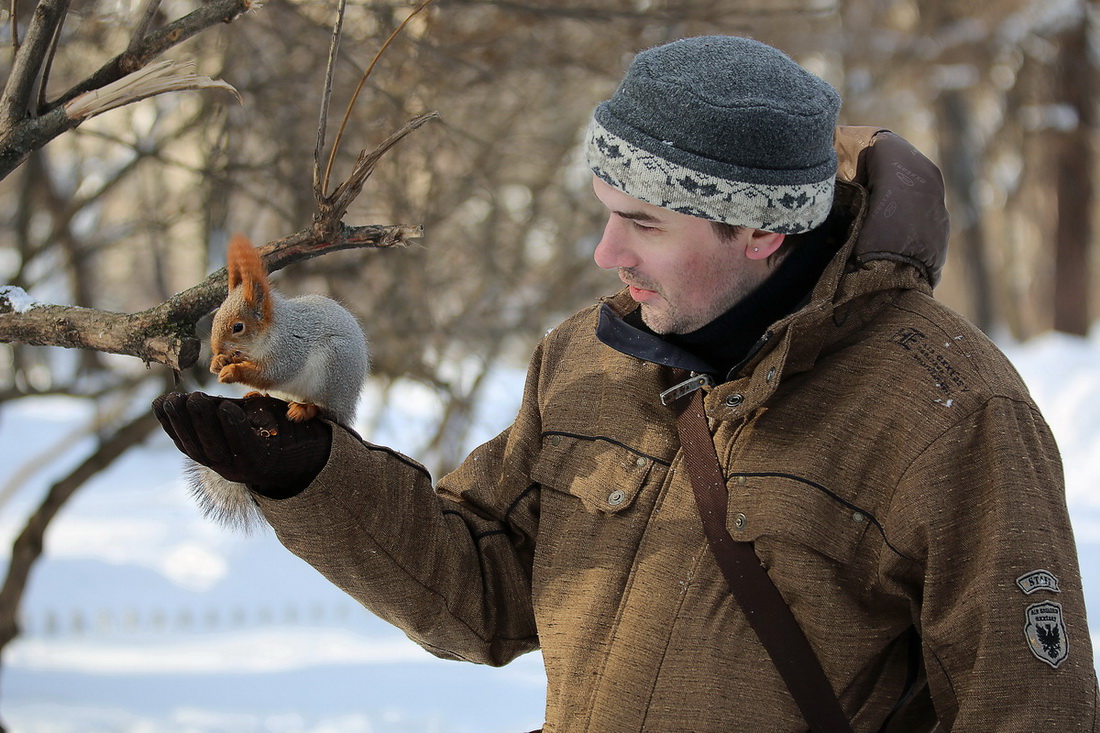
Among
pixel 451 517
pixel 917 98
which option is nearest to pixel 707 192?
pixel 451 517

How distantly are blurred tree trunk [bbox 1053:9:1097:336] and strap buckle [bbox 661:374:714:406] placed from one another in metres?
11.3

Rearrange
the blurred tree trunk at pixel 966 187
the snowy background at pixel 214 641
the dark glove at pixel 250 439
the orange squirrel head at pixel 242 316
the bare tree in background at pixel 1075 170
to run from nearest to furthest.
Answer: the dark glove at pixel 250 439 → the orange squirrel head at pixel 242 316 → the snowy background at pixel 214 641 → the bare tree in background at pixel 1075 170 → the blurred tree trunk at pixel 966 187

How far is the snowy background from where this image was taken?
4.85 m

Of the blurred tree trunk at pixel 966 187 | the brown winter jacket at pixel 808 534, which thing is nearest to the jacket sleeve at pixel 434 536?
the brown winter jacket at pixel 808 534

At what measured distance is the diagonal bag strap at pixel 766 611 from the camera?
168 cm

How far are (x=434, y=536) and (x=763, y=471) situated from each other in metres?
0.64

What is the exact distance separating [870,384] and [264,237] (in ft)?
17.7

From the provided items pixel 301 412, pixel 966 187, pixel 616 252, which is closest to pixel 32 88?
pixel 301 412

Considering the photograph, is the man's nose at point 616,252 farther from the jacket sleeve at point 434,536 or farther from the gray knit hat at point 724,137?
the jacket sleeve at point 434,536

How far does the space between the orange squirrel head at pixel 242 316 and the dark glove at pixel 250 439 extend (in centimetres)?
9

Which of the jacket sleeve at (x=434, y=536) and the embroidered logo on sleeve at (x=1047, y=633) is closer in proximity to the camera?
the embroidered logo on sleeve at (x=1047, y=633)

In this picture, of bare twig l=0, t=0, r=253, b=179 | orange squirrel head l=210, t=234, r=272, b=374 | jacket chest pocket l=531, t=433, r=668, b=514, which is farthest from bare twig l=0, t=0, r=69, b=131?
jacket chest pocket l=531, t=433, r=668, b=514

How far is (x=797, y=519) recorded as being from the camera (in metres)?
1.72

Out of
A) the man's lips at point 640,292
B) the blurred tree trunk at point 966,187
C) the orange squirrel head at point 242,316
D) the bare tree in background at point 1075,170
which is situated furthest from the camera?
the blurred tree trunk at point 966,187
